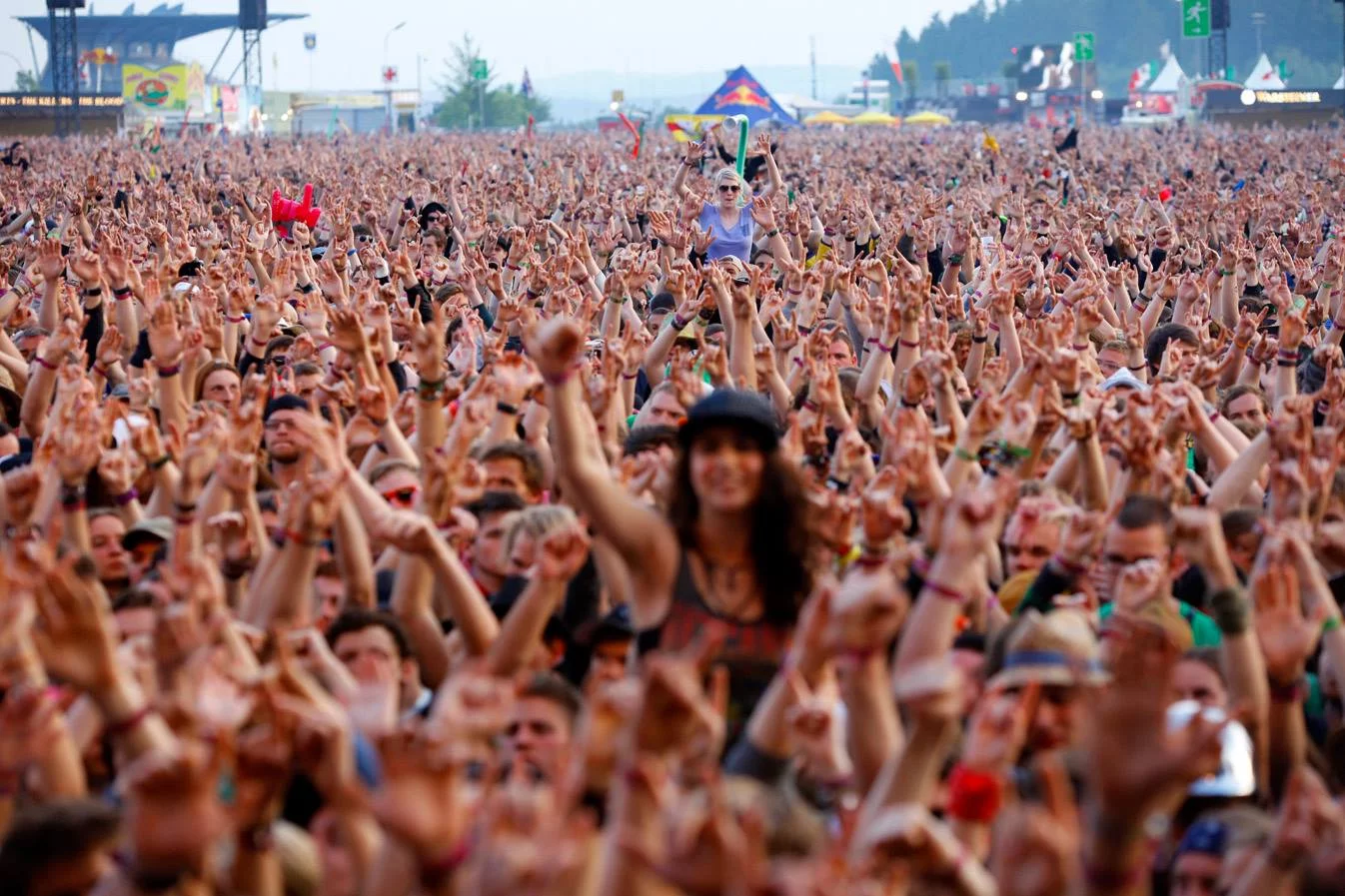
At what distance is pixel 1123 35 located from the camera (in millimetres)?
135125

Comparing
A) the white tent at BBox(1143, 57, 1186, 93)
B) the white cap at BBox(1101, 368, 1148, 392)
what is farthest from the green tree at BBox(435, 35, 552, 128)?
the white cap at BBox(1101, 368, 1148, 392)

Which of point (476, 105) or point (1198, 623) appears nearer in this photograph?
point (1198, 623)

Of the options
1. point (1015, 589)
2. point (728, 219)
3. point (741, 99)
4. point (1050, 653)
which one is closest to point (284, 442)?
point (1015, 589)

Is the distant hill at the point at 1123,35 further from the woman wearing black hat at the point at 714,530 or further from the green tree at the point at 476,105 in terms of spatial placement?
the woman wearing black hat at the point at 714,530

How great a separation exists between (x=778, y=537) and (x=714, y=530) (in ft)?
0.44

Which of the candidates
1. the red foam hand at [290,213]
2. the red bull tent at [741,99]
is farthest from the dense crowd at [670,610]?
the red bull tent at [741,99]

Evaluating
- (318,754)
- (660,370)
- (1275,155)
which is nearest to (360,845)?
(318,754)

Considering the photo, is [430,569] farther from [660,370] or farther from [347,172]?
[347,172]

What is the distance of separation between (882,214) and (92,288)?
9.50 m

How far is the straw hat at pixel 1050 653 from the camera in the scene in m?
3.68

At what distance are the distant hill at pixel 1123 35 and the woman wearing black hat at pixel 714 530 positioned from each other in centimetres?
11360

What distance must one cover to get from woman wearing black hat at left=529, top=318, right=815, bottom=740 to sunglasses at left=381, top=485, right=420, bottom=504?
5.36 feet

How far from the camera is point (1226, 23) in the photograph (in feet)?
163

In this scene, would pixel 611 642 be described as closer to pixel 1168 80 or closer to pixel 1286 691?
pixel 1286 691
